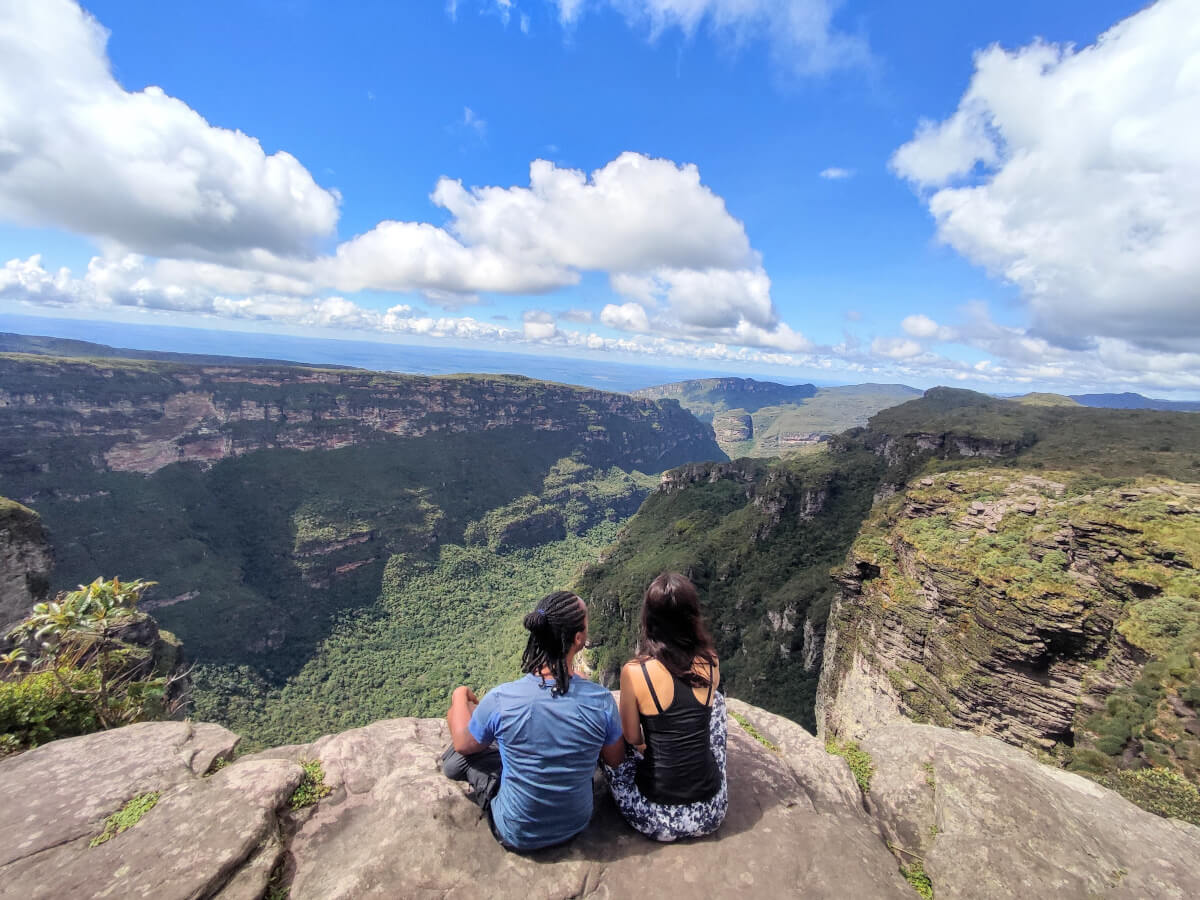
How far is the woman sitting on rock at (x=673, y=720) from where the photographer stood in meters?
4.40

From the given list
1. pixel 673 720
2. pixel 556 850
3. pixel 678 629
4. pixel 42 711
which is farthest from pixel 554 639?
pixel 42 711

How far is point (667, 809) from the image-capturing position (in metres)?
4.47

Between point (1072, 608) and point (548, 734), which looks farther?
point (1072, 608)

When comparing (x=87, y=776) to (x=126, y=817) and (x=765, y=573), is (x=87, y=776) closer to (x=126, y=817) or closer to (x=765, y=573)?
(x=126, y=817)

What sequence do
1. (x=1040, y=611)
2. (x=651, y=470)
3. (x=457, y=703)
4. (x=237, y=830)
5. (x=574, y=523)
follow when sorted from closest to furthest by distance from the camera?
(x=237, y=830) → (x=457, y=703) → (x=1040, y=611) → (x=574, y=523) → (x=651, y=470)

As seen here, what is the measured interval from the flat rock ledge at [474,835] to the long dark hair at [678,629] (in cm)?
163

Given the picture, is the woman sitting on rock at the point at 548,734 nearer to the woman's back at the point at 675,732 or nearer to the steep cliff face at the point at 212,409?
the woman's back at the point at 675,732

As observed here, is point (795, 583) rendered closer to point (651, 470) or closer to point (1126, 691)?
point (1126, 691)

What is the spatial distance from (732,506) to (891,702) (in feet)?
169

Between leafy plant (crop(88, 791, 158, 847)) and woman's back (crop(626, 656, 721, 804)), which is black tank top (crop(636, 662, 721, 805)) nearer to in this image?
woman's back (crop(626, 656, 721, 804))

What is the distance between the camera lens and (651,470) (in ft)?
596

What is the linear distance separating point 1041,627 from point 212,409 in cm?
11262

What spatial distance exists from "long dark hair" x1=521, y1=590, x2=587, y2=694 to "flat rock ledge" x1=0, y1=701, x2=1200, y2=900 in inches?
64.9

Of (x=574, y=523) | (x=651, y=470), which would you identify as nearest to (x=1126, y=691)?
(x=574, y=523)
